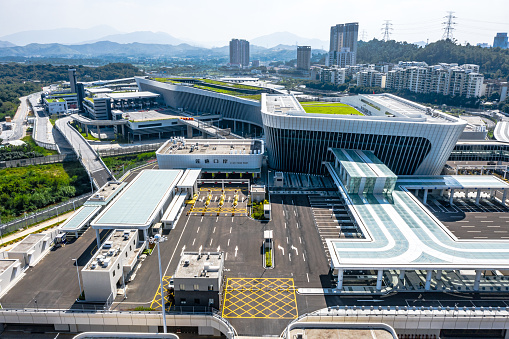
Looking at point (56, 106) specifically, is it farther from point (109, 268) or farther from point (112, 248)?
point (109, 268)

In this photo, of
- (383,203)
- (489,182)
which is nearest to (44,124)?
(383,203)

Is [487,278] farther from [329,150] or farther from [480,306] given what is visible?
[329,150]

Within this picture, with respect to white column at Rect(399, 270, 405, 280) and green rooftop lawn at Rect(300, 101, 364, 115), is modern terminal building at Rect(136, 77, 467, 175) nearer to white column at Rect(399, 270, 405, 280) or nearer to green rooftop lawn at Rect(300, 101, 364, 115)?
green rooftop lawn at Rect(300, 101, 364, 115)

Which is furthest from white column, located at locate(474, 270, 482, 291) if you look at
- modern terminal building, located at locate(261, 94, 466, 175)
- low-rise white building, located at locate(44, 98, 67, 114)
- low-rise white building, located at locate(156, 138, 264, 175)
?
low-rise white building, located at locate(44, 98, 67, 114)

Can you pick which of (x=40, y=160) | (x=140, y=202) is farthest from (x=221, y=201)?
(x=40, y=160)

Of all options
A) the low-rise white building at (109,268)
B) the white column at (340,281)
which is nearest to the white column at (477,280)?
the white column at (340,281)

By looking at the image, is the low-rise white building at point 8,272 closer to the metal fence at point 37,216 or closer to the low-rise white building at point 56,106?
the metal fence at point 37,216
